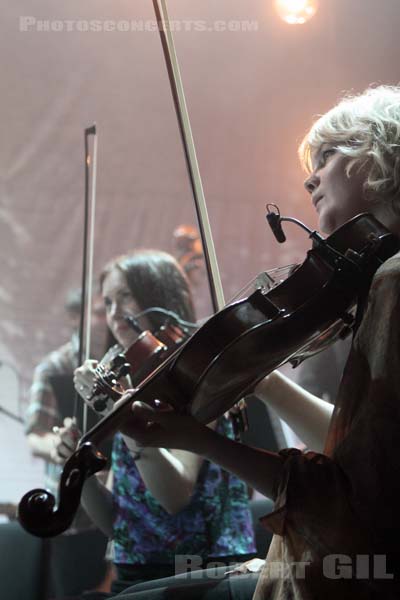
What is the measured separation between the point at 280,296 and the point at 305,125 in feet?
5.57

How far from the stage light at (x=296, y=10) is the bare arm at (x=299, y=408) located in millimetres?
1331

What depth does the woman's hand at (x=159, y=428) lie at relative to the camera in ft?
2.28

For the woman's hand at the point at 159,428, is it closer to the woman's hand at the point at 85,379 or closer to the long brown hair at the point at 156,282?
the woman's hand at the point at 85,379

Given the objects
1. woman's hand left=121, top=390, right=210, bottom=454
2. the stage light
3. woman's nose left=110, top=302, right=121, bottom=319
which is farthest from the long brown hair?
the stage light

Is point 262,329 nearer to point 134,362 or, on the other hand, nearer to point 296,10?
point 134,362

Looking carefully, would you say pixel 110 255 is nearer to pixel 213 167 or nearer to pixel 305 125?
pixel 213 167

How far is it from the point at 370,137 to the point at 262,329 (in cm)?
32

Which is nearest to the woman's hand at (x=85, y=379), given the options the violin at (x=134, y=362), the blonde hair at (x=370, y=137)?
the violin at (x=134, y=362)

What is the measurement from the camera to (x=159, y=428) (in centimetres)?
70

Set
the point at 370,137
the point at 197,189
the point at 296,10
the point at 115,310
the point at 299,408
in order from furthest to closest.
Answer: the point at 296,10 → the point at 115,310 → the point at 197,189 → the point at 299,408 → the point at 370,137

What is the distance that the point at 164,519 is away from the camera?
1.17 metres

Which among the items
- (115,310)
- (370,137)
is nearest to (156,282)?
(115,310)

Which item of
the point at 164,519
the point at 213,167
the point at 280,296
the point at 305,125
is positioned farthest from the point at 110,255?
the point at 280,296

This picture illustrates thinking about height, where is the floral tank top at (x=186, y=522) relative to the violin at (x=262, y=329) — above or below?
below
